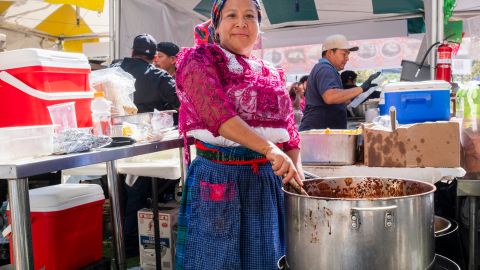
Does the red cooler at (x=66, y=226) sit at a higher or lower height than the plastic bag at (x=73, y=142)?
lower

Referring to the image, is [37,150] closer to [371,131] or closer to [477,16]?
[371,131]

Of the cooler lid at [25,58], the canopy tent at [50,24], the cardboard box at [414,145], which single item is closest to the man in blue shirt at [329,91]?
the cardboard box at [414,145]

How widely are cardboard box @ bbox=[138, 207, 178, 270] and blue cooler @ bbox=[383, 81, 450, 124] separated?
1.66 m

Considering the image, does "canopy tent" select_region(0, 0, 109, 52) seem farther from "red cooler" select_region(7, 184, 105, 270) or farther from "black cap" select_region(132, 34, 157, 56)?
"red cooler" select_region(7, 184, 105, 270)

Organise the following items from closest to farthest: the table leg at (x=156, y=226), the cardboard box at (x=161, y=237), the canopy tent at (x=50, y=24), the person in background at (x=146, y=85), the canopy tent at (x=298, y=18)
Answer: the table leg at (x=156, y=226), the cardboard box at (x=161, y=237), the person in background at (x=146, y=85), the canopy tent at (x=298, y=18), the canopy tent at (x=50, y=24)

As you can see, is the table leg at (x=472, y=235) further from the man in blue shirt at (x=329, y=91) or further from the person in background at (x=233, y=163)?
the man in blue shirt at (x=329, y=91)

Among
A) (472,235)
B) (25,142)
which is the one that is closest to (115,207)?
(25,142)

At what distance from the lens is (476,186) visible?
6.70ft

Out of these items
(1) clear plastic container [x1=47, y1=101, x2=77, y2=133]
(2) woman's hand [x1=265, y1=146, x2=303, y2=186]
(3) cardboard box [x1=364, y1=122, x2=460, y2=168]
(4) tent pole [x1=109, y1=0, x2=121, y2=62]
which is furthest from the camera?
(4) tent pole [x1=109, y1=0, x2=121, y2=62]

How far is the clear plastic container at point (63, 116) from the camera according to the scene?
189 cm

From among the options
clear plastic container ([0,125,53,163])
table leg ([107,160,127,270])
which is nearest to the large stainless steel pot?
clear plastic container ([0,125,53,163])

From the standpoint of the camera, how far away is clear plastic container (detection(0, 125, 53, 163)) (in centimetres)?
153

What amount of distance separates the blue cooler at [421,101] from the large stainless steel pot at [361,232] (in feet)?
4.15

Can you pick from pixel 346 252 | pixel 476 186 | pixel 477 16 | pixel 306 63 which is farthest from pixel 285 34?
pixel 346 252
